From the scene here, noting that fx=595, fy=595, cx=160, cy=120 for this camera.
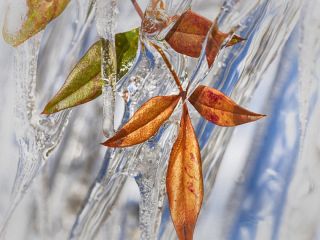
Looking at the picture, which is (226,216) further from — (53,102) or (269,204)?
(53,102)

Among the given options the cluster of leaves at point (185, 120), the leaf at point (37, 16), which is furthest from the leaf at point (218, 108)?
the leaf at point (37, 16)

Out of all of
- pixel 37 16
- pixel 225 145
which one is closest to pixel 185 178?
pixel 225 145

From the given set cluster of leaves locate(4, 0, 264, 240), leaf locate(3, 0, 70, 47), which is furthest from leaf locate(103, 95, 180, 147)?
leaf locate(3, 0, 70, 47)

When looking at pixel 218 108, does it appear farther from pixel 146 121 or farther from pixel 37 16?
pixel 37 16

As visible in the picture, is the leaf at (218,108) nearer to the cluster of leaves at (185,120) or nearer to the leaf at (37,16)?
the cluster of leaves at (185,120)

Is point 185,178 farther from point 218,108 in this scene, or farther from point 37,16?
point 37,16

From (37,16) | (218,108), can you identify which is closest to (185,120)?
(218,108)
